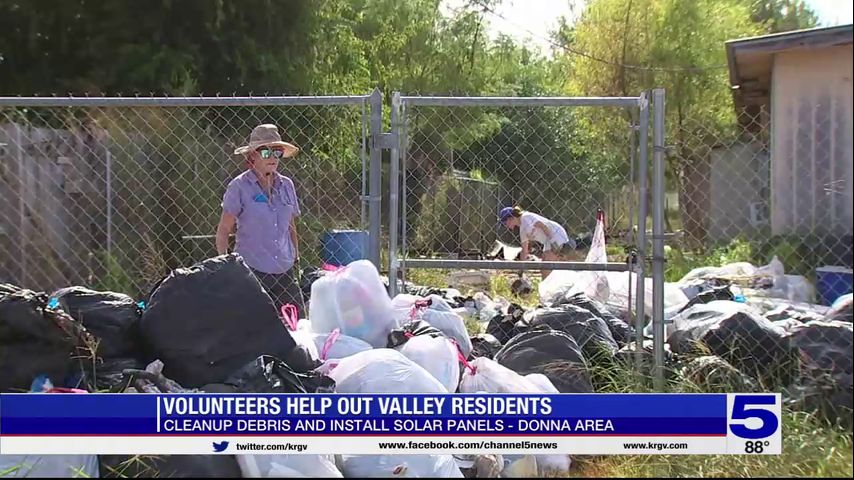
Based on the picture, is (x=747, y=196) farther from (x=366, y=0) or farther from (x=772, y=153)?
(x=366, y=0)

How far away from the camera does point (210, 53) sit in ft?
30.5

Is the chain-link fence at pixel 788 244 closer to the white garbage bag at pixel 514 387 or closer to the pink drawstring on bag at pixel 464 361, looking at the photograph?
the white garbage bag at pixel 514 387

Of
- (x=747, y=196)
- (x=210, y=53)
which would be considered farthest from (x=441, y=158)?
(x=747, y=196)

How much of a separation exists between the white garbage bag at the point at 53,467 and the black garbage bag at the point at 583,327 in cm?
214

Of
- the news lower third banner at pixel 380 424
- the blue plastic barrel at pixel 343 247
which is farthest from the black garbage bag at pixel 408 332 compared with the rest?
the blue plastic barrel at pixel 343 247

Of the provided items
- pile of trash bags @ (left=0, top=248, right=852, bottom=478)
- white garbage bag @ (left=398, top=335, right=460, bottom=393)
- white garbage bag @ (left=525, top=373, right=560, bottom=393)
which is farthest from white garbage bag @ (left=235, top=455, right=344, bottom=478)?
white garbage bag @ (left=525, top=373, right=560, bottom=393)

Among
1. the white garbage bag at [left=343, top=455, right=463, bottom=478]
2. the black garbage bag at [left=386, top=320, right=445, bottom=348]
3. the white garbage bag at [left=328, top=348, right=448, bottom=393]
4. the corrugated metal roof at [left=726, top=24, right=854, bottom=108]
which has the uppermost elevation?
the corrugated metal roof at [left=726, top=24, right=854, bottom=108]

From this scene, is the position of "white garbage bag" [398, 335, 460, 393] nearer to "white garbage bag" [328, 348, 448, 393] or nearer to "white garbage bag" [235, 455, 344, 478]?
"white garbage bag" [328, 348, 448, 393]

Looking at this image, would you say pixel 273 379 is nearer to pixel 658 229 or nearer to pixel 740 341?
pixel 658 229

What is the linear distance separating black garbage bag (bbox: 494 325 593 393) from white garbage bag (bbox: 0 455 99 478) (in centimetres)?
173

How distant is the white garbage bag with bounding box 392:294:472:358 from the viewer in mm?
3887

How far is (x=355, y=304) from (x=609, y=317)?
159 cm

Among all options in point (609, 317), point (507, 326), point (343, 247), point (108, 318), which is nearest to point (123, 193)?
point (343, 247)

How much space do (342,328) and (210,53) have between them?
21.3 feet
